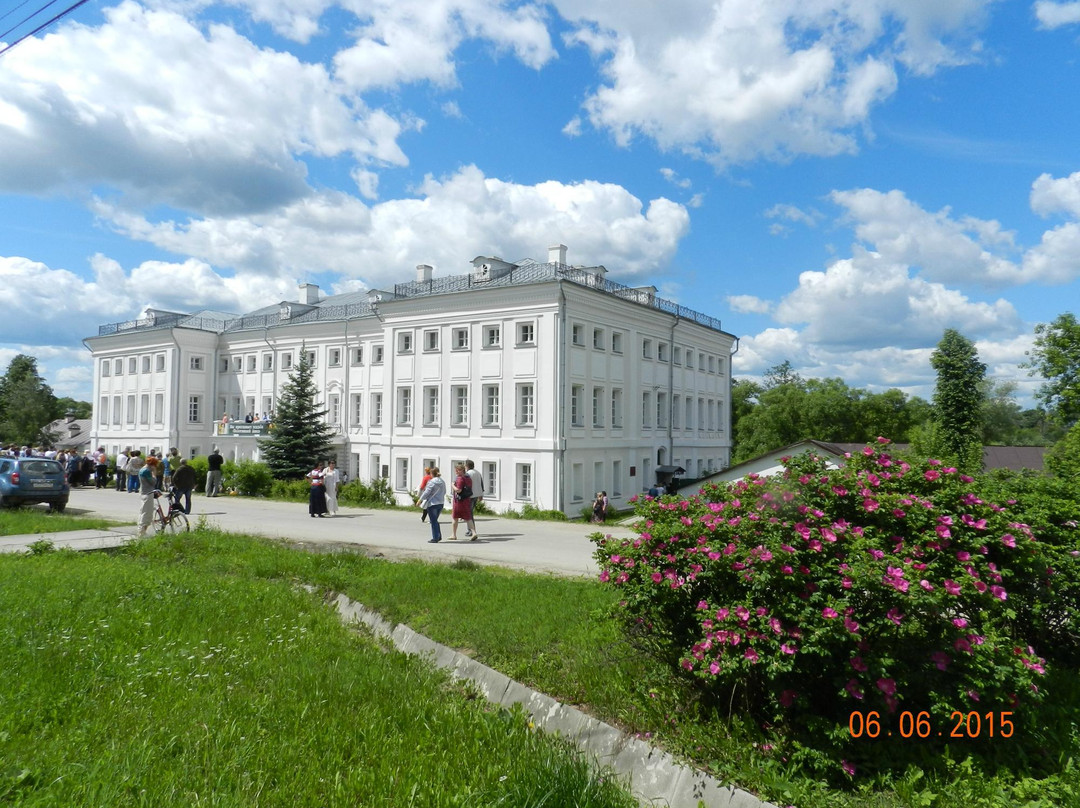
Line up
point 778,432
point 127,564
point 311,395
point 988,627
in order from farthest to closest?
point 778,432
point 311,395
point 127,564
point 988,627

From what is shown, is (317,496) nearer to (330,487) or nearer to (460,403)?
(330,487)

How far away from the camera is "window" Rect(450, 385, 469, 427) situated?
1260 inches

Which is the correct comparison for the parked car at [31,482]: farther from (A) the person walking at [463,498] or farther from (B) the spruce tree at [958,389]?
Answer: (B) the spruce tree at [958,389]

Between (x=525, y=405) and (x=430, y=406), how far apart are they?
5190mm

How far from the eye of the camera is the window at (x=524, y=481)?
97.1 ft

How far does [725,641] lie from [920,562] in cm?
131

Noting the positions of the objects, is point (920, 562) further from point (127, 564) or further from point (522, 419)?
point (522, 419)

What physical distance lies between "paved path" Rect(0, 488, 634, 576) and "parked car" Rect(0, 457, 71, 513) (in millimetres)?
804

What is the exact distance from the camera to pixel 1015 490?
23.2ft

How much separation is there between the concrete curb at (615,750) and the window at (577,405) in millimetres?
23441

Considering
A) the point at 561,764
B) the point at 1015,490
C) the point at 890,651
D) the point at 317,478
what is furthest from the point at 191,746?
the point at 317,478

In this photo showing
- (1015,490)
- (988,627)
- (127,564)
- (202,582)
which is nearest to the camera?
(988,627)

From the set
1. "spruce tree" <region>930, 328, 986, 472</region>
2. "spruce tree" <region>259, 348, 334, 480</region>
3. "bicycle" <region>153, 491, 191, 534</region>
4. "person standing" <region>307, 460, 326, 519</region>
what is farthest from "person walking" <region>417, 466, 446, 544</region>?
"spruce tree" <region>930, 328, 986, 472</region>

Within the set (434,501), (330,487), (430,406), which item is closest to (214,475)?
(330,487)
